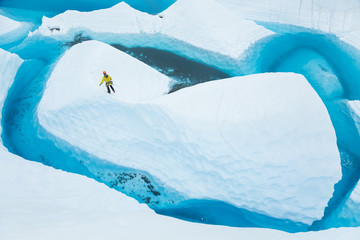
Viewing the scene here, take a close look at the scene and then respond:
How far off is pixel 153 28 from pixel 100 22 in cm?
193

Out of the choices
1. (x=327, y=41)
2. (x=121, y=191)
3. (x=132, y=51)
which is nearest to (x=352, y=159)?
(x=327, y=41)

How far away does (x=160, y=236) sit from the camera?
3.07 metres

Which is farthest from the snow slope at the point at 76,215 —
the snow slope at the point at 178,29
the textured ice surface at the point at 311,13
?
the textured ice surface at the point at 311,13

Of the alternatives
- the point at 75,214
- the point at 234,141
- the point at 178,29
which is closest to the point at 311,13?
the point at 178,29

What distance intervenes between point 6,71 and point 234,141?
6.29 meters

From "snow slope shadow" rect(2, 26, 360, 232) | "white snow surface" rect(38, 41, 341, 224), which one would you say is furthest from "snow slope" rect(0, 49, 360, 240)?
"white snow surface" rect(38, 41, 341, 224)

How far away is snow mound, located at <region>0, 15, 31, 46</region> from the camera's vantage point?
8.61 m

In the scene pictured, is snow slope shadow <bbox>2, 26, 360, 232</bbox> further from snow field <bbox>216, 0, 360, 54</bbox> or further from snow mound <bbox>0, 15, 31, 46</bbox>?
snow mound <bbox>0, 15, 31, 46</bbox>

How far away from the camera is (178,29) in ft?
27.3

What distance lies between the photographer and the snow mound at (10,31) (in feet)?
28.2

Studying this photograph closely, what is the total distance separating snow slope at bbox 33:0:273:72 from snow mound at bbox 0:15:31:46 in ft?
2.30

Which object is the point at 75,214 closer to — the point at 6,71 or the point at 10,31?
the point at 6,71

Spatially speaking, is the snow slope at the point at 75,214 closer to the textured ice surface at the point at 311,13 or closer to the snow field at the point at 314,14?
the snow field at the point at 314,14

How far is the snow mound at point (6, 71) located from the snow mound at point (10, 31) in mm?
2251
